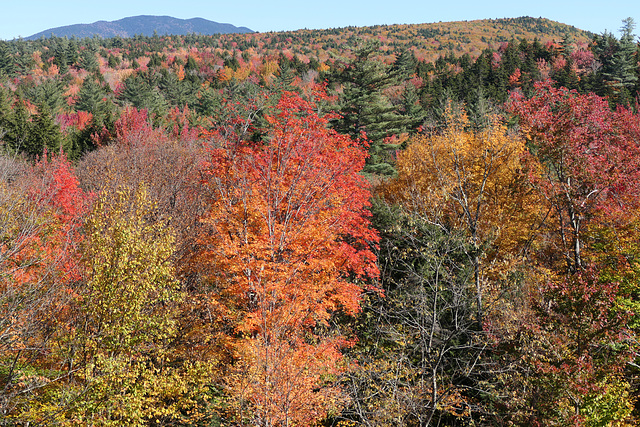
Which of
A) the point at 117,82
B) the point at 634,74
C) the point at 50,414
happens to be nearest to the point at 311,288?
the point at 50,414

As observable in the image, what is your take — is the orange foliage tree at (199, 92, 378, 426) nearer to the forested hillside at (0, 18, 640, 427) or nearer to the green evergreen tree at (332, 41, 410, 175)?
the forested hillside at (0, 18, 640, 427)

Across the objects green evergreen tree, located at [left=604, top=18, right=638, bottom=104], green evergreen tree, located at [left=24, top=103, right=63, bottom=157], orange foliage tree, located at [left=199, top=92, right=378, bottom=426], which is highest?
green evergreen tree, located at [left=604, top=18, right=638, bottom=104]

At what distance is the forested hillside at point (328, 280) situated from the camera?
1083 centimetres

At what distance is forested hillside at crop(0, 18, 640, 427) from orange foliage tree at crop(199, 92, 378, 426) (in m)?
0.13

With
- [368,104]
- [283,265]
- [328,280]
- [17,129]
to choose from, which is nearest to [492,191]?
[368,104]

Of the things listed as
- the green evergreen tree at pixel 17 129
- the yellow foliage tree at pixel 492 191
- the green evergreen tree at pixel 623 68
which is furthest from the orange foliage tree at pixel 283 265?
the green evergreen tree at pixel 623 68

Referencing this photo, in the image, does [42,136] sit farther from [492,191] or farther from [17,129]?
[492,191]

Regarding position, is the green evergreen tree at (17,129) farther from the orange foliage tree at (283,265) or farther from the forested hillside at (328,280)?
the orange foliage tree at (283,265)

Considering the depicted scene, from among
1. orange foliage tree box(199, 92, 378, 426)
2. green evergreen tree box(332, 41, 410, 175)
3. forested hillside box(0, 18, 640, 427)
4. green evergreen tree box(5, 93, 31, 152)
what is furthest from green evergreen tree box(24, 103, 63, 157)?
orange foliage tree box(199, 92, 378, 426)

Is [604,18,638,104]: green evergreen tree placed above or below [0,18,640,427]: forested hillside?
above

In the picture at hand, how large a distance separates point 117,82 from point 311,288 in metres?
85.5

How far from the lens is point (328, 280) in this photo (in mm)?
16016

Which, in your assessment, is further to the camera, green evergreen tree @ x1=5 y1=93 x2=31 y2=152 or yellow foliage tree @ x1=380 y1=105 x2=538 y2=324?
green evergreen tree @ x1=5 y1=93 x2=31 y2=152

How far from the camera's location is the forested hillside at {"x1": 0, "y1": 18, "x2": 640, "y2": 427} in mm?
10828
